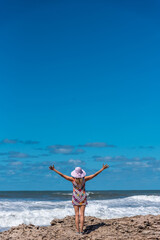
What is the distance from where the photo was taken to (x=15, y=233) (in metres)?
7.29

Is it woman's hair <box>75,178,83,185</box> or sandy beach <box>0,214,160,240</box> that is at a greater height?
woman's hair <box>75,178,83,185</box>

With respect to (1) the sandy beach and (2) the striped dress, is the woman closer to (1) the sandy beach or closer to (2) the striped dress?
(2) the striped dress

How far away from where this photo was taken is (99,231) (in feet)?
23.4

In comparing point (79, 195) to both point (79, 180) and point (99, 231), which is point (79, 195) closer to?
point (79, 180)

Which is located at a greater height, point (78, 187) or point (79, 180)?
point (79, 180)

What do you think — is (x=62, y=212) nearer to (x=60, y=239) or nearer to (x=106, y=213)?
(x=106, y=213)

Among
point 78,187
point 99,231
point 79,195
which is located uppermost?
point 78,187

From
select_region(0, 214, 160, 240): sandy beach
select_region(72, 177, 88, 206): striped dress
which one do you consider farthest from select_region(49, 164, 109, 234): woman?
select_region(0, 214, 160, 240): sandy beach

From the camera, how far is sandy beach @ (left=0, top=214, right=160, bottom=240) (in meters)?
6.58

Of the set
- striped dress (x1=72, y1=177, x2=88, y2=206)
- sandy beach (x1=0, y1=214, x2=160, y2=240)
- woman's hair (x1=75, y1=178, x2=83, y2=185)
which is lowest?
sandy beach (x1=0, y1=214, x2=160, y2=240)

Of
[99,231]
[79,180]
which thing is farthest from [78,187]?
[99,231]

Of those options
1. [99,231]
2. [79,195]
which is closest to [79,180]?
[79,195]

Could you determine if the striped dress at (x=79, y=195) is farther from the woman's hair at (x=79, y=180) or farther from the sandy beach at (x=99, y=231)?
the sandy beach at (x=99, y=231)

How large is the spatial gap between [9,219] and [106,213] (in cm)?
448
